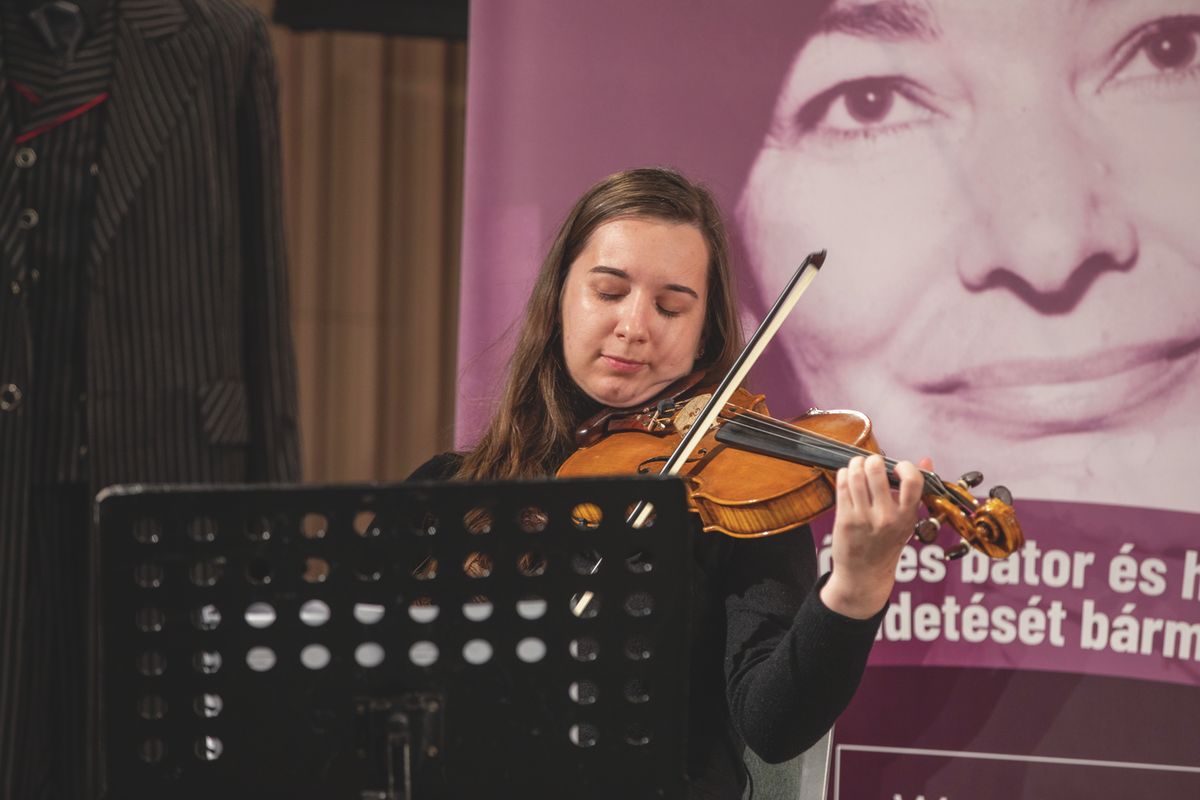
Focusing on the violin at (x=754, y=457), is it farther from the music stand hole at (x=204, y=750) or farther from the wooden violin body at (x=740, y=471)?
the music stand hole at (x=204, y=750)

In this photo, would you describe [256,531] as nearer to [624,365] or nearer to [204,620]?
[204,620]

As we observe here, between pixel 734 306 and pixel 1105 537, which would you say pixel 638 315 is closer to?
pixel 734 306

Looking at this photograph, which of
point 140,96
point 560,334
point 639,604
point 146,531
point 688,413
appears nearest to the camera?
point 146,531

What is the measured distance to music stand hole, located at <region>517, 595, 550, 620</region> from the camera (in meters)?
0.96

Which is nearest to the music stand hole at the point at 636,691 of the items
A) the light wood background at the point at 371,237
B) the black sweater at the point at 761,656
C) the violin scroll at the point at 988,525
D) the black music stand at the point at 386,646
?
the black music stand at the point at 386,646

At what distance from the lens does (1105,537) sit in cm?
181

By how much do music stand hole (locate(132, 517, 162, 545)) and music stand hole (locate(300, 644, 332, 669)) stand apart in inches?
5.4

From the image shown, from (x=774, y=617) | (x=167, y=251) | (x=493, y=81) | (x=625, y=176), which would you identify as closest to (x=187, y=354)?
(x=167, y=251)

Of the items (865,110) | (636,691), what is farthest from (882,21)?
(636,691)

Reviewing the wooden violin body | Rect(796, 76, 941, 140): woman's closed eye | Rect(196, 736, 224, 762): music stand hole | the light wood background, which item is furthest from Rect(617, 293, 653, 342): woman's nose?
the light wood background

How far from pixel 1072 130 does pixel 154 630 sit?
4.82 ft

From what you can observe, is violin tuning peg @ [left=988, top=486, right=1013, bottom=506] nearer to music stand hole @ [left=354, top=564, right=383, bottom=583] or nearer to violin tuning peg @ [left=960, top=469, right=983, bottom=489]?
violin tuning peg @ [left=960, top=469, right=983, bottom=489]

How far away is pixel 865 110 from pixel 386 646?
1260 millimetres

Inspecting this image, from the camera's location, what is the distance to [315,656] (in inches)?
37.0
